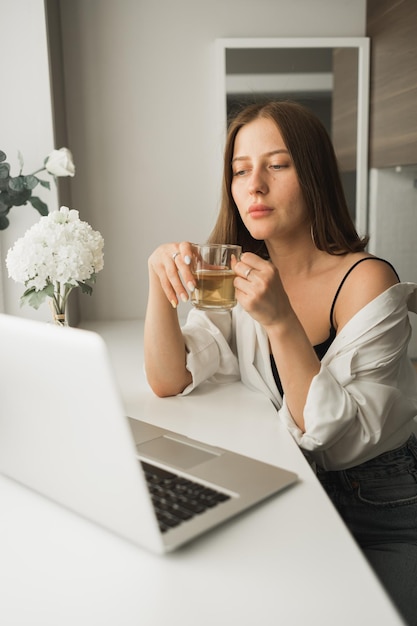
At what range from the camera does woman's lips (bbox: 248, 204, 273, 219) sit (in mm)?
1344

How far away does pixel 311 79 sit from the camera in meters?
2.40

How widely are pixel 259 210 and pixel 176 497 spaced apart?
0.78 metres

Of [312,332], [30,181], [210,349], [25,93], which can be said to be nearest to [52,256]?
[210,349]

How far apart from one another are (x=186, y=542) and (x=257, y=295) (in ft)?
1.64

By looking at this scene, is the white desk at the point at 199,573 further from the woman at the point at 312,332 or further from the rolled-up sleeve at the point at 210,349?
the rolled-up sleeve at the point at 210,349

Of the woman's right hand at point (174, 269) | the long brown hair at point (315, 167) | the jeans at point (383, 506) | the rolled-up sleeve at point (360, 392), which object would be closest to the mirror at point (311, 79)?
the long brown hair at point (315, 167)

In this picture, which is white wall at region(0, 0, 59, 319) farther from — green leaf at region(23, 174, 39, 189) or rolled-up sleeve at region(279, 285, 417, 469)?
rolled-up sleeve at region(279, 285, 417, 469)

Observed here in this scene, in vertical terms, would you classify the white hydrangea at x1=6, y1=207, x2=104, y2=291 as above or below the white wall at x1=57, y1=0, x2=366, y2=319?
below

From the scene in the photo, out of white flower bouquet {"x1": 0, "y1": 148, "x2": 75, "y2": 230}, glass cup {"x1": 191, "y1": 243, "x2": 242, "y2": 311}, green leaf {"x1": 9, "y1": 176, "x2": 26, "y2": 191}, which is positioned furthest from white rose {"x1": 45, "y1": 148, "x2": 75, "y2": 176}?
glass cup {"x1": 191, "y1": 243, "x2": 242, "y2": 311}

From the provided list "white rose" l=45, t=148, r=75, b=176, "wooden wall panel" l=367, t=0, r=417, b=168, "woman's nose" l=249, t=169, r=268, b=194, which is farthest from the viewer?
"wooden wall panel" l=367, t=0, r=417, b=168

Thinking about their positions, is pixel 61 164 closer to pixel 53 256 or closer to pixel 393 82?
pixel 53 256

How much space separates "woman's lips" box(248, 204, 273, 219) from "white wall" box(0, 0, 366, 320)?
1.17m

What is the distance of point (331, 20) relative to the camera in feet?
8.05

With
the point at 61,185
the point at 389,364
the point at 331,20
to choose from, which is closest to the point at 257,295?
the point at 389,364
